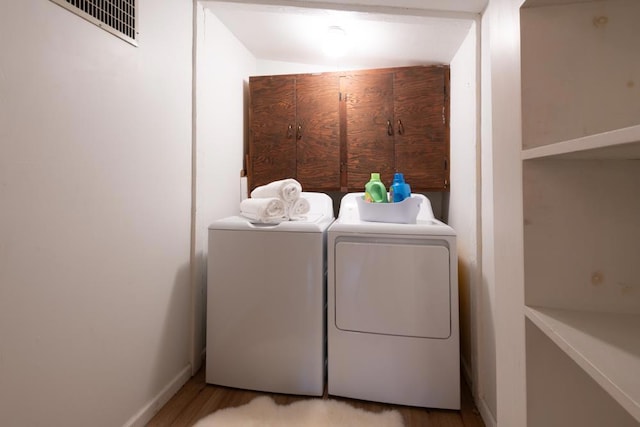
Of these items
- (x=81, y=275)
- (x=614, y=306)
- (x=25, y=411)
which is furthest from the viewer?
(x=81, y=275)

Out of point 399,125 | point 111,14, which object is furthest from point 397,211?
point 111,14

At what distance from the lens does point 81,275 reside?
1035mm

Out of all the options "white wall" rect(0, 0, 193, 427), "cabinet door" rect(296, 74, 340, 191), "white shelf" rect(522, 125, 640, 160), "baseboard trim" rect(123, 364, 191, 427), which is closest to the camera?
"white shelf" rect(522, 125, 640, 160)

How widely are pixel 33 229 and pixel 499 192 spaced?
1374 mm

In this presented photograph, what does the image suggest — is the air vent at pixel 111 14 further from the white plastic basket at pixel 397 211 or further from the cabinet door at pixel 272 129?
the white plastic basket at pixel 397 211

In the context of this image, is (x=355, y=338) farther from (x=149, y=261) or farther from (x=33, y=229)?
(x=33, y=229)

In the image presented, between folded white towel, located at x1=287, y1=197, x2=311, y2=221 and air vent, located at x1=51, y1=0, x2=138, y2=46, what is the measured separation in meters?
1.05

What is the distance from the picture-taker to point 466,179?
1.73 metres

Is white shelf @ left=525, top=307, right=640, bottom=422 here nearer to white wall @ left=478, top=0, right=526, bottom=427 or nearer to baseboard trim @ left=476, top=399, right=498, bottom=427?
white wall @ left=478, top=0, right=526, bottom=427

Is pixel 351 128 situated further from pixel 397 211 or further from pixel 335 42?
pixel 397 211

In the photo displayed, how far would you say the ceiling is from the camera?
1.57 meters

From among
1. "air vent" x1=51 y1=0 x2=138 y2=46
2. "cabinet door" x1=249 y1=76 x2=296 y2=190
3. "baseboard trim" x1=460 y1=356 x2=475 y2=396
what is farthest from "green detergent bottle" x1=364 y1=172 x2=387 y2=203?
"air vent" x1=51 y1=0 x2=138 y2=46

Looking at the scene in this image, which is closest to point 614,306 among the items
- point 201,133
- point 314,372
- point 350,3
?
point 314,372

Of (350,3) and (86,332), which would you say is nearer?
(86,332)
